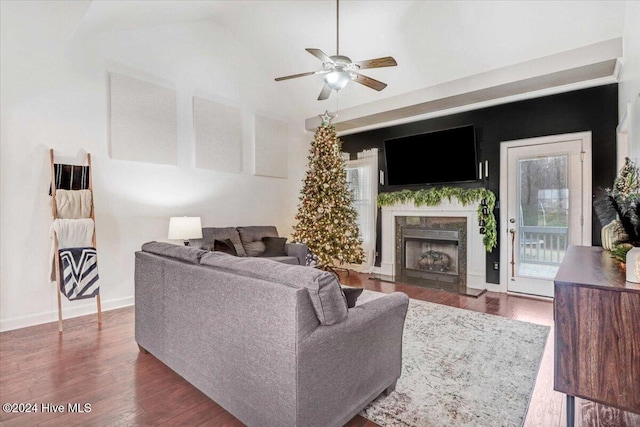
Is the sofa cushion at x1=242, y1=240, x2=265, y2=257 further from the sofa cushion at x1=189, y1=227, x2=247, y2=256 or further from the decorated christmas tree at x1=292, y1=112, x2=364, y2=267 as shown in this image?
the decorated christmas tree at x1=292, y1=112, x2=364, y2=267

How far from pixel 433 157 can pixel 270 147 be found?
296cm

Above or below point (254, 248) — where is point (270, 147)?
above

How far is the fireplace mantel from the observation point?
16.4 feet

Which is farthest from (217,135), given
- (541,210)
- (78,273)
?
(541,210)

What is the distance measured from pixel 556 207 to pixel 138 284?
5119 millimetres

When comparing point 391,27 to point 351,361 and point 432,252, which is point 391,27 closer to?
point 432,252

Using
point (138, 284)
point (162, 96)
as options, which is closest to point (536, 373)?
point (138, 284)

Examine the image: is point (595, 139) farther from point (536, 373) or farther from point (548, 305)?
point (536, 373)

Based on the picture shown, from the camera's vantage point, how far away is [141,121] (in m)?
4.33

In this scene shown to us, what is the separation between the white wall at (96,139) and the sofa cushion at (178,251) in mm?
1797

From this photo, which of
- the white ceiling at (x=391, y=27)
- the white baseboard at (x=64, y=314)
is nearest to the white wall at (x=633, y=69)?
the white ceiling at (x=391, y=27)

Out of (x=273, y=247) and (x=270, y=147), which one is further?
(x=270, y=147)

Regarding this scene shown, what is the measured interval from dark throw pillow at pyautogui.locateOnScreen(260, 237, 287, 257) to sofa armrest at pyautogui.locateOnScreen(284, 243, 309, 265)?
0.08 metres

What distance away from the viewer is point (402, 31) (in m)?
4.39
